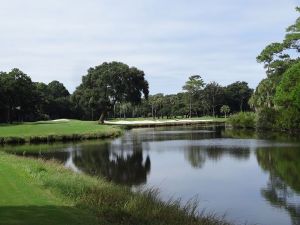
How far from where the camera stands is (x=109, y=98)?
10088 centimetres

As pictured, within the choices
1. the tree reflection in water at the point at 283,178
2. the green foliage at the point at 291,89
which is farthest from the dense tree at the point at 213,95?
the tree reflection in water at the point at 283,178

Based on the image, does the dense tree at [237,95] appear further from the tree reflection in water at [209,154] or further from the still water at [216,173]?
the tree reflection in water at [209,154]

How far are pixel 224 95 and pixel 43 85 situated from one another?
62990 millimetres

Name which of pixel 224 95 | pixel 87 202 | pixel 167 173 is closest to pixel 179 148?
pixel 167 173

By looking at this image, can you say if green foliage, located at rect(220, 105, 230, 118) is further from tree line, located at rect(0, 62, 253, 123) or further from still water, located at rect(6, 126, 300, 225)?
still water, located at rect(6, 126, 300, 225)

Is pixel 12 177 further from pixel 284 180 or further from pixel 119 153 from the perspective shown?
pixel 119 153

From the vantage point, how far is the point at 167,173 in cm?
3139

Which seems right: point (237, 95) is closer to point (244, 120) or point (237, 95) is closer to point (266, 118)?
point (244, 120)

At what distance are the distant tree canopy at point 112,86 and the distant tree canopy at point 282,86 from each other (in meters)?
24.4

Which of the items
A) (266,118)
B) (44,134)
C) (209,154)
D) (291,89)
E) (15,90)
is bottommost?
(209,154)

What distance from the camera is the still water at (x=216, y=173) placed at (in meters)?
20.4

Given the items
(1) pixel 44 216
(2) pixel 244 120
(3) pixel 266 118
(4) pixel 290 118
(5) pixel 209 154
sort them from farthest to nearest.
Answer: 1. (2) pixel 244 120
2. (3) pixel 266 118
3. (4) pixel 290 118
4. (5) pixel 209 154
5. (1) pixel 44 216

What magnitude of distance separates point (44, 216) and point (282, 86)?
5716 centimetres

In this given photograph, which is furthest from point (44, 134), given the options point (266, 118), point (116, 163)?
point (266, 118)
